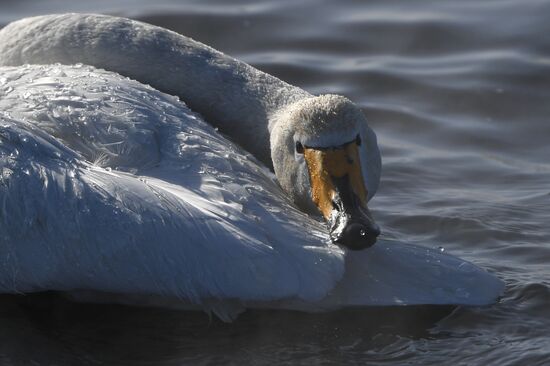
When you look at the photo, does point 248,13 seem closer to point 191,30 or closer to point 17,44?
point 191,30

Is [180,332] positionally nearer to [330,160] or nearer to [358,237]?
[358,237]

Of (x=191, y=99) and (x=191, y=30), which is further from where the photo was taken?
(x=191, y=30)

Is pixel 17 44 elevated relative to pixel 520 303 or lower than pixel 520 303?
elevated

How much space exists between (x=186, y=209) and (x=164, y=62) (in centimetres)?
252

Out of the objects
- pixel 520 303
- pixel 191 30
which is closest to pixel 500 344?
pixel 520 303

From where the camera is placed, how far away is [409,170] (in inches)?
386

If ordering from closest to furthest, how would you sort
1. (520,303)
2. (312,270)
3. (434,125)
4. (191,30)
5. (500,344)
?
1. (312,270)
2. (500,344)
3. (520,303)
4. (434,125)
5. (191,30)

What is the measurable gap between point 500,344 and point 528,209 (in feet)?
7.28

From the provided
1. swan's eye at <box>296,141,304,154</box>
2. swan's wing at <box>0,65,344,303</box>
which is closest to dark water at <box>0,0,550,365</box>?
swan's wing at <box>0,65,344,303</box>

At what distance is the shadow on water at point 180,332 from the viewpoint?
6.62 m

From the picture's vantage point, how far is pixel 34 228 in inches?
253

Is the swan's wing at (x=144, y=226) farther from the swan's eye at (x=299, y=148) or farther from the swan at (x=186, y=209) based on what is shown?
the swan's eye at (x=299, y=148)

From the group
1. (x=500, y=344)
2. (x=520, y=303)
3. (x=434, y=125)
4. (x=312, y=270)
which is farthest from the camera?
(x=434, y=125)

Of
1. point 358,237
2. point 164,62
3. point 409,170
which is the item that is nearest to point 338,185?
point 358,237
